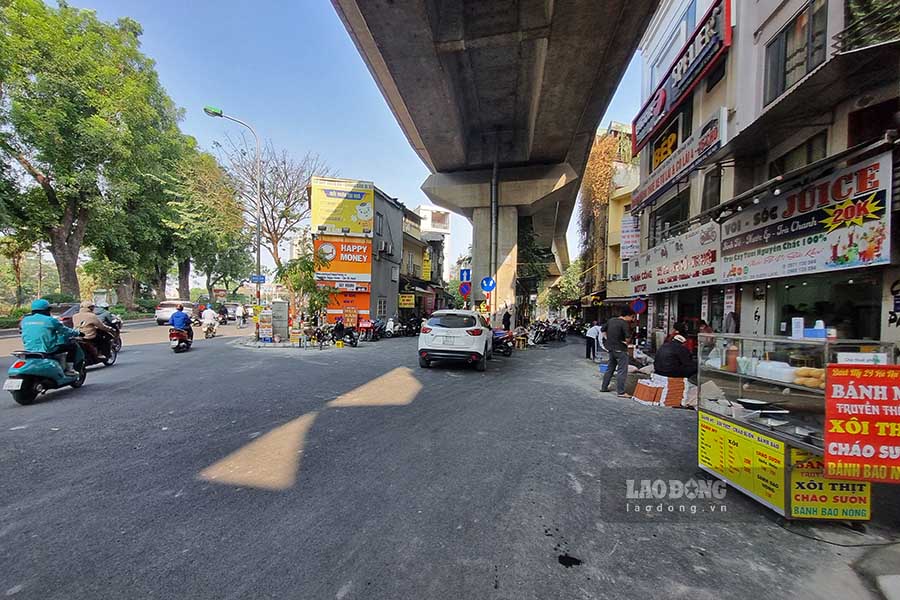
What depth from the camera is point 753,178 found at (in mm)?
9336

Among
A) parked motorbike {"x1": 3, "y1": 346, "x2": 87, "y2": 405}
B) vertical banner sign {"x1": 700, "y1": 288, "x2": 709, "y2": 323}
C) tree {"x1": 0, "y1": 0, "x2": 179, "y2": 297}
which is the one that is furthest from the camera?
tree {"x1": 0, "y1": 0, "x2": 179, "y2": 297}

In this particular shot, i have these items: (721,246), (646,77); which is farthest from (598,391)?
(646,77)

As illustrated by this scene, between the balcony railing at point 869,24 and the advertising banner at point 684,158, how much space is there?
356cm

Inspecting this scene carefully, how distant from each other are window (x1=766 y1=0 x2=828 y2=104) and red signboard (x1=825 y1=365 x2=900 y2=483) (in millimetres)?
6931

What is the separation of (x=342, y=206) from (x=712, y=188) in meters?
17.0

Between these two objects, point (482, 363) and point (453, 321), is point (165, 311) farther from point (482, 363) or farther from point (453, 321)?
point (482, 363)

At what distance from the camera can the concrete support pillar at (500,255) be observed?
696 inches

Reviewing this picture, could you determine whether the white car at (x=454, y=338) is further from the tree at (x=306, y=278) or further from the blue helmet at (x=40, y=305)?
the tree at (x=306, y=278)

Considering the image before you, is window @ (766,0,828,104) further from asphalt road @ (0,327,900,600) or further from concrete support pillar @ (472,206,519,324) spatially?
concrete support pillar @ (472,206,519,324)

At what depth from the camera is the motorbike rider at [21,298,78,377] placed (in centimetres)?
586

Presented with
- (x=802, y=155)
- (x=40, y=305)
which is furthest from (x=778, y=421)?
(x=40, y=305)

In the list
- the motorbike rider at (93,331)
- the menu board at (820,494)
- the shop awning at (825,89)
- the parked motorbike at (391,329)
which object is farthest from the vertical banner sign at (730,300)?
the motorbike rider at (93,331)

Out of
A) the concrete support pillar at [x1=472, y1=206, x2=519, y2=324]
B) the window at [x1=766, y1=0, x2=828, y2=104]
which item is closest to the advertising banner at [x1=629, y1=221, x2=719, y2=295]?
the window at [x1=766, y1=0, x2=828, y2=104]

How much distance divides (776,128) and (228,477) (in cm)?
1091
